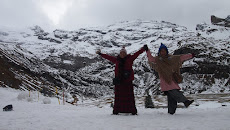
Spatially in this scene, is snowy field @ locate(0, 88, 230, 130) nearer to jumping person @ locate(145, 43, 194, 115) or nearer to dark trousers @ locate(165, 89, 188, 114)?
dark trousers @ locate(165, 89, 188, 114)

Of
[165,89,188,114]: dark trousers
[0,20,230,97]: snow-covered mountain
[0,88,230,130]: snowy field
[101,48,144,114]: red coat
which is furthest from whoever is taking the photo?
[0,20,230,97]: snow-covered mountain

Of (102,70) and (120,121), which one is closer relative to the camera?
(120,121)

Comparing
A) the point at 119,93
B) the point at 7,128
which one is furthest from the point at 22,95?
the point at 7,128

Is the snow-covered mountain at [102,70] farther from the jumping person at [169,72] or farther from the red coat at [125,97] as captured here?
the jumping person at [169,72]

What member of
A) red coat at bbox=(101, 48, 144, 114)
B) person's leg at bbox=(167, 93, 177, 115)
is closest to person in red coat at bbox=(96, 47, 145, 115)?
red coat at bbox=(101, 48, 144, 114)

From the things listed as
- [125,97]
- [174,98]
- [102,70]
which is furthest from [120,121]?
[102,70]

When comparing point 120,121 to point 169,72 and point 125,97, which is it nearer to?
point 125,97

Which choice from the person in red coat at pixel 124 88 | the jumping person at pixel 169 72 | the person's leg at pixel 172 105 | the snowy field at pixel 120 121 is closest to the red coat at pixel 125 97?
the person in red coat at pixel 124 88

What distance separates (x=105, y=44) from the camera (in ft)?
357

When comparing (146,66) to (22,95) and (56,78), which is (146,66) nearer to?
(56,78)

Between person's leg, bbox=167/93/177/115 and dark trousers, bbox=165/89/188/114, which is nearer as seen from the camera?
dark trousers, bbox=165/89/188/114

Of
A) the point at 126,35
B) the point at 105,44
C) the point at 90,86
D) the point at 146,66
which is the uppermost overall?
the point at 126,35

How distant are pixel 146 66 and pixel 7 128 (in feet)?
154

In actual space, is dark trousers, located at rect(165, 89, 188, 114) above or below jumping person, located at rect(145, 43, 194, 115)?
below
